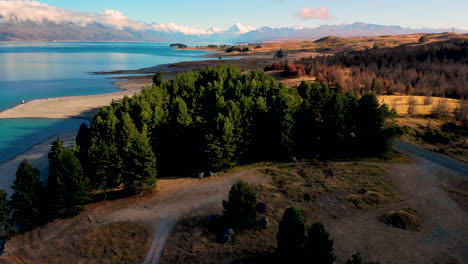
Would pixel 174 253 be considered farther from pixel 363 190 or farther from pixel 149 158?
A: pixel 363 190

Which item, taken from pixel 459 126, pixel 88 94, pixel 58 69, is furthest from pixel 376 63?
pixel 58 69

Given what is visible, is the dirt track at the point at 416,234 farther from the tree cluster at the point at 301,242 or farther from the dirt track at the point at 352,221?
the tree cluster at the point at 301,242

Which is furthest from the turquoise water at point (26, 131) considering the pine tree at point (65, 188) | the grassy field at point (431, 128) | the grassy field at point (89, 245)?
the grassy field at point (431, 128)

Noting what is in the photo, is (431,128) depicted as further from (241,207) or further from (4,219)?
(4,219)

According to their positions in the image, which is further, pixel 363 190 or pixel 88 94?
pixel 88 94

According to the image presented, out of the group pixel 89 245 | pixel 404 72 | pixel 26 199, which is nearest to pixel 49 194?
pixel 26 199

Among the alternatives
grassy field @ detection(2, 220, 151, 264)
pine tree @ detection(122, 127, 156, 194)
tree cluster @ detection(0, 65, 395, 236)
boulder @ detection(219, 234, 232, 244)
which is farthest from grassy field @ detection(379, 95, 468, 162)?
grassy field @ detection(2, 220, 151, 264)
